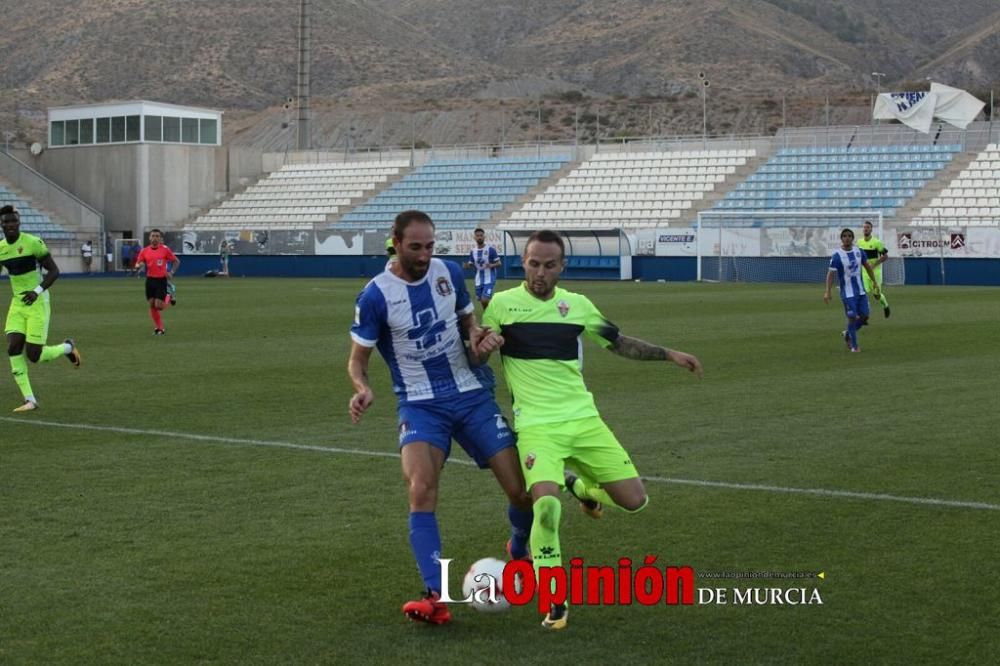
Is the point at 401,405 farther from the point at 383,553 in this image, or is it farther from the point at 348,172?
the point at 348,172

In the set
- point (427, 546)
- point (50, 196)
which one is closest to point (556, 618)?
point (427, 546)

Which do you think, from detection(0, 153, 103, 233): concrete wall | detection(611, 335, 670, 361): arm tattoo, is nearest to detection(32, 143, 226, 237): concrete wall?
detection(0, 153, 103, 233): concrete wall

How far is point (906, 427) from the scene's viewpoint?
12.9 metres

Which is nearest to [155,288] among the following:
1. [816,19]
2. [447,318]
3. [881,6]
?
[447,318]

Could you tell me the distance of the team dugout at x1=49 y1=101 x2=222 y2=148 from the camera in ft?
216

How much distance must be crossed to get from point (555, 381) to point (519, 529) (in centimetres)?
74

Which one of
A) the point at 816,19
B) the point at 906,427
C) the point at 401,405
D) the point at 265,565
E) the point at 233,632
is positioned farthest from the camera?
the point at 816,19

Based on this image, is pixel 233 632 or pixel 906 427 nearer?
pixel 233 632

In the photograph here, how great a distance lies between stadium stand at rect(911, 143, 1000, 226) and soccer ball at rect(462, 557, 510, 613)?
1738 inches

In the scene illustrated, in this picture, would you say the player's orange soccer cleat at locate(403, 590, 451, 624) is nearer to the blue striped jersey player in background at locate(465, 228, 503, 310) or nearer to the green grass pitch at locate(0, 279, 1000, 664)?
the green grass pitch at locate(0, 279, 1000, 664)

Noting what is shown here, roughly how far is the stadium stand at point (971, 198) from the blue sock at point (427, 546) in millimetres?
44239

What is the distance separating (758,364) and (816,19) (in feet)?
529

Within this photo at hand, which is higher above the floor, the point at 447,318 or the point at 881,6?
the point at 881,6

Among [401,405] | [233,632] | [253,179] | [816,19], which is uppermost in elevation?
[816,19]
